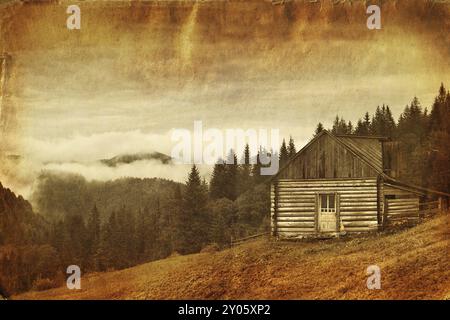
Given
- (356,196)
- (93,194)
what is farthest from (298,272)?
(93,194)

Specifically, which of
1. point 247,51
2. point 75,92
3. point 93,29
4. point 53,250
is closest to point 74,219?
point 53,250

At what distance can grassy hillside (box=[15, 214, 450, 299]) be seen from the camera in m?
14.4

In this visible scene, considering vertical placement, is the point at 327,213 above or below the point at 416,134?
below

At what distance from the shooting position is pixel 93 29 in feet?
49.4

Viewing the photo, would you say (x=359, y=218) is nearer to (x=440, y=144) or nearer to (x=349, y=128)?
(x=349, y=128)

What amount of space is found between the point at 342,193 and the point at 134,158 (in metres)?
4.27

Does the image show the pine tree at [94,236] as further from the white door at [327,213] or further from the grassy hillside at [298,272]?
the white door at [327,213]

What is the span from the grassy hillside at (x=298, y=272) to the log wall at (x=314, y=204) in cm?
29

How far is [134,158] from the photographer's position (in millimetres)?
14906

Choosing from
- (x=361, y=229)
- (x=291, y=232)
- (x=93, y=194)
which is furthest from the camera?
(x=291, y=232)

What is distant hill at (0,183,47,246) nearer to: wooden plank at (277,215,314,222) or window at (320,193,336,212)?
wooden plank at (277,215,314,222)

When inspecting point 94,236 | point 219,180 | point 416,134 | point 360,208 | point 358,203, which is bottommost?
point 94,236

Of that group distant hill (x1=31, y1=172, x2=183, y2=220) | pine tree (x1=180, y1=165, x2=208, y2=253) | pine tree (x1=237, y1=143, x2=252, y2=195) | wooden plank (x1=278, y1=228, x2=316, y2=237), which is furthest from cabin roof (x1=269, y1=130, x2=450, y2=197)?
distant hill (x1=31, y1=172, x2=183, y2=220)
